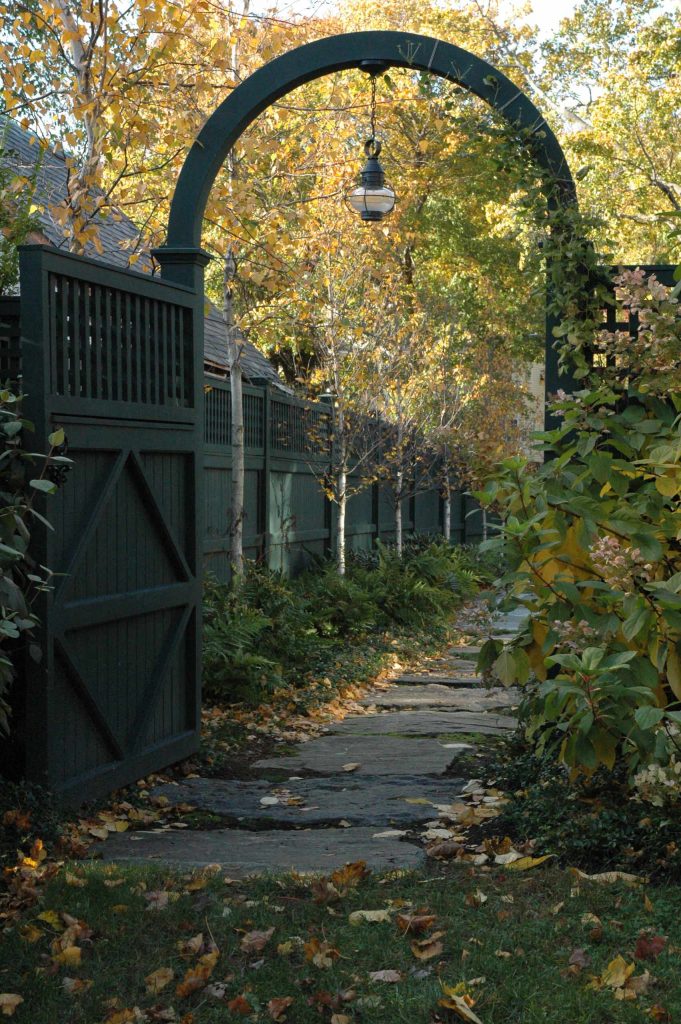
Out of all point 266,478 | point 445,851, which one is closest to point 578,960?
point 445,851

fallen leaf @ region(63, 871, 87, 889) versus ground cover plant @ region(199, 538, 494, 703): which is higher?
ground cover plant @ region(199, 538, 494, 703)

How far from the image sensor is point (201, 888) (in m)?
4.57

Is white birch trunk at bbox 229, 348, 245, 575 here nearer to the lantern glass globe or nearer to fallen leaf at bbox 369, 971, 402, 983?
the lantern glass globe

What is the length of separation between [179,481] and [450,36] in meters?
23.7

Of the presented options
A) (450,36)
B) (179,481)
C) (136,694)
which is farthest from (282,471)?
(450,36)

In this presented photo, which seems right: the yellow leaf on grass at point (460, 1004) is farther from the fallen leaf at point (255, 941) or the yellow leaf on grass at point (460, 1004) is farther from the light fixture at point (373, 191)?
the light fixture at point (373, 191)

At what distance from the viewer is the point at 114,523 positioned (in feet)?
21.1

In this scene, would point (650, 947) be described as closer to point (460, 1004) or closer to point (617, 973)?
point (617, 973)

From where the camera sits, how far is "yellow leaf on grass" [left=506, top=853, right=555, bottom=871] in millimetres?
4914

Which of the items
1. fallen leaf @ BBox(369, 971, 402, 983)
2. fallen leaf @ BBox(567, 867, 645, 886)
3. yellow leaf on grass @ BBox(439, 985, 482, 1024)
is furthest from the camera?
fallen leaf @ BBox(567, 867, 645, 886)

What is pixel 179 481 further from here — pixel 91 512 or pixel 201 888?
pixel 201 888

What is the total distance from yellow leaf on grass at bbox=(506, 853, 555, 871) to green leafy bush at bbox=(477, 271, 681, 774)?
1.42ft

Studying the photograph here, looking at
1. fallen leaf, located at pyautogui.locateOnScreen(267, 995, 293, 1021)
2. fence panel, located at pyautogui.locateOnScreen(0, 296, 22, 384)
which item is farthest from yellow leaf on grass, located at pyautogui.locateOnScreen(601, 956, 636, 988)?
fence panel, located at pyautogui.locateOnScreen(0, 296, 22, 384)

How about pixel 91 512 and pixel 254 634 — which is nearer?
pixel 91 512
